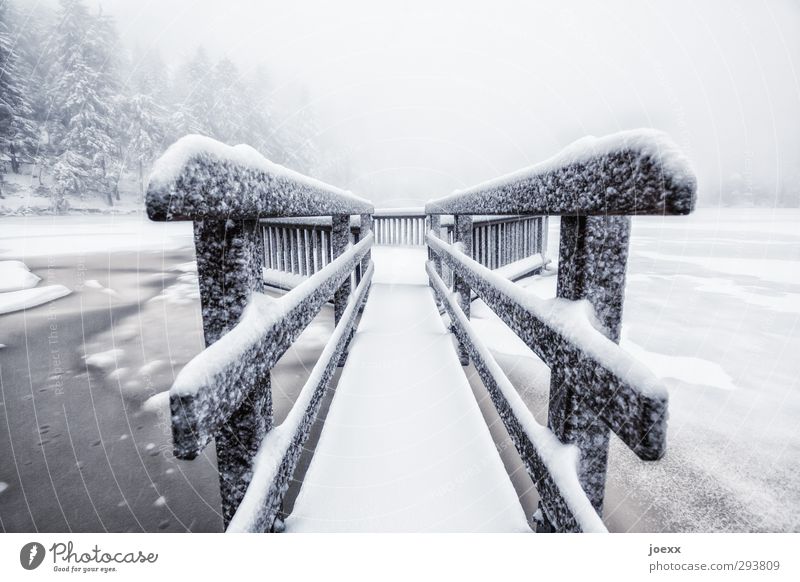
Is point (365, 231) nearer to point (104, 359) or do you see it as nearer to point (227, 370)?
point (104, 359)

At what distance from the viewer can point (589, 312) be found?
35.4 inches

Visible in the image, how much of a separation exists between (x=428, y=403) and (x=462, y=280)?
1376 millimetres

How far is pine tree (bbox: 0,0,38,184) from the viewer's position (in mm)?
21958

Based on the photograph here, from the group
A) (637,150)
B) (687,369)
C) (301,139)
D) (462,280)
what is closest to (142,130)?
(301,139)

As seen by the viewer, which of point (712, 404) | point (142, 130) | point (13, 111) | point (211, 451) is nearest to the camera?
point (211, 451)

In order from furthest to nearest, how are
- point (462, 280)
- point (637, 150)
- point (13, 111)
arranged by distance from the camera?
point (13, 111) < point (462, 280) < point (637, 150)

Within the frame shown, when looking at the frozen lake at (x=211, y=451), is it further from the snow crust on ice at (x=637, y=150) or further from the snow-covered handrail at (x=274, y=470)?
the snow crust on ice at (x=637, y=150)

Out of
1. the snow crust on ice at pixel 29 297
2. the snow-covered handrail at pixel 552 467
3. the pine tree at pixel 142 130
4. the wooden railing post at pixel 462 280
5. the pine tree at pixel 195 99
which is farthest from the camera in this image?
the pine tree at pixel 195 99

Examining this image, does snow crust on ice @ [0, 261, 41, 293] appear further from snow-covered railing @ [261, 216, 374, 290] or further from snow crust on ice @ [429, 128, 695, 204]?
snow crust on ice @ [429, 128, 695, 204]

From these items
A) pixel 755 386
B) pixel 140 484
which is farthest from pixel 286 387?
pixel 755 386

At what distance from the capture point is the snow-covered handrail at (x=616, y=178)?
0.60 metres

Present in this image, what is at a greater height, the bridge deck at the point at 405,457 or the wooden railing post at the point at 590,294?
the wooden railing post at the point at 590,294

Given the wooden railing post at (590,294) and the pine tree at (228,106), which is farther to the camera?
the pine tree at (228,106)

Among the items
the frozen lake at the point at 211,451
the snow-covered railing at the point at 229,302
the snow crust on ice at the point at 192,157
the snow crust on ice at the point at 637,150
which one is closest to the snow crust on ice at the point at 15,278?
the frozen lake at the point at 211,451
